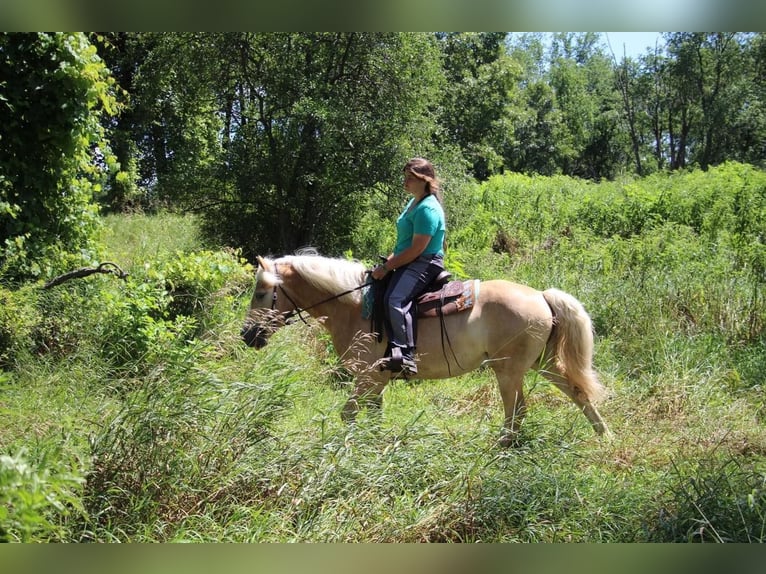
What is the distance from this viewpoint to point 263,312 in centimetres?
526

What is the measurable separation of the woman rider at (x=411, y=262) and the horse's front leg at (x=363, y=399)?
0.65 ft

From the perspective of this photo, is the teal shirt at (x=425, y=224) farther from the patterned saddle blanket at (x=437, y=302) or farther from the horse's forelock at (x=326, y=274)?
the horse's forelock at (x=326, y=274)

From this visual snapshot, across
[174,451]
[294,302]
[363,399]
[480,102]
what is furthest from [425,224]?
[480,102]

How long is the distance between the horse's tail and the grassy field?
0.39 m

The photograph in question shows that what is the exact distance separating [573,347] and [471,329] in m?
0.88

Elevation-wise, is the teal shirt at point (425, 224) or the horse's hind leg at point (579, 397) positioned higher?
the teal shirt at point (425, 224)

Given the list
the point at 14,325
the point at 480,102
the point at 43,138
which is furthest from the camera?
the point at 480,102

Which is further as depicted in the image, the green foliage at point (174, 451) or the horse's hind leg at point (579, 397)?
the horse's hind leg at point (579, 397)

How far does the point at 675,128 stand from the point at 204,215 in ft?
105

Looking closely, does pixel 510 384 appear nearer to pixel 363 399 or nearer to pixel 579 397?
pixel 579 397

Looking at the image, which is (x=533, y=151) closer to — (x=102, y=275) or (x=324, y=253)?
(x=324, y=253)

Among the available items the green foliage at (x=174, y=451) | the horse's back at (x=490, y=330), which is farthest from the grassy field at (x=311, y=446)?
the horse's back at (x=490, y=330)

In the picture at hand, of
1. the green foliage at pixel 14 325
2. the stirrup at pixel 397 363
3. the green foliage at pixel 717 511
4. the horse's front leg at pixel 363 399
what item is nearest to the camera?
the green foliage at pixel 717 511

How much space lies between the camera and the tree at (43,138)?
6.82 metres
